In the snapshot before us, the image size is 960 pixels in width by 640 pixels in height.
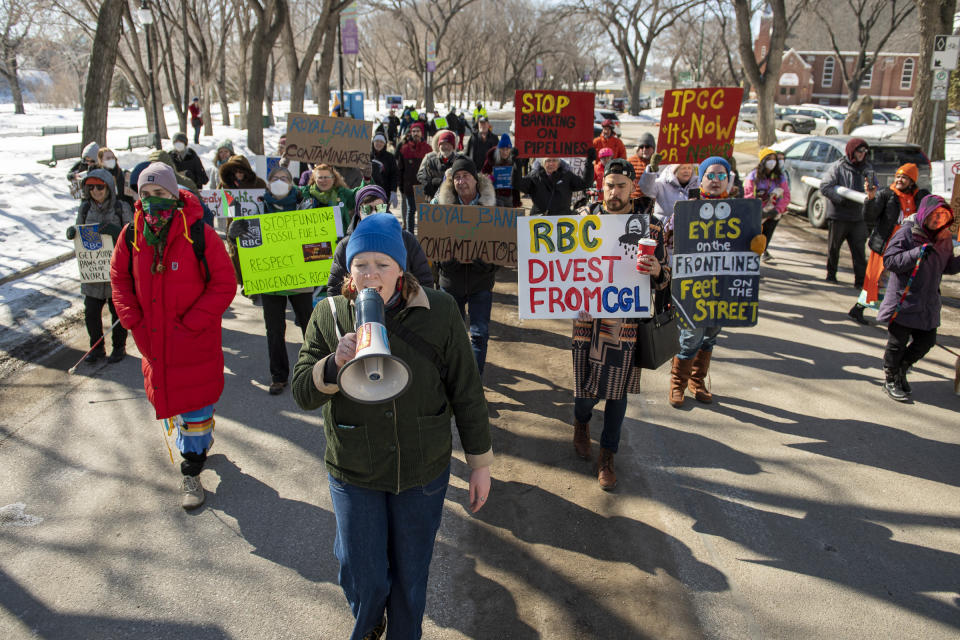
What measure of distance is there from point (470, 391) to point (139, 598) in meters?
2.04

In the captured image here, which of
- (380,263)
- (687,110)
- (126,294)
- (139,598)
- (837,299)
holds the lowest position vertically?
(139,598)

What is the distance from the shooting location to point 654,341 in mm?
4164

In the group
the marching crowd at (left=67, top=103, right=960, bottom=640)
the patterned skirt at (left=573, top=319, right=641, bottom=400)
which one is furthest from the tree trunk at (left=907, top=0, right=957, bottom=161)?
the patterned skirt at (left=573, top=319, right=641, bottom=400)

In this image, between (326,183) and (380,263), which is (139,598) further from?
(326,183)

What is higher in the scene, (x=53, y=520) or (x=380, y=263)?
(x=380, y=263)

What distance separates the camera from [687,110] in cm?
697

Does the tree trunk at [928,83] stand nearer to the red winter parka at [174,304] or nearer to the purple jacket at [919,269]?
the purple jacket at [919,269]

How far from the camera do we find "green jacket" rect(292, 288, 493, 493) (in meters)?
2.45

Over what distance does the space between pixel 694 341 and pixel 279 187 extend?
3.64m

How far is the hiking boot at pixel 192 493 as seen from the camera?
3986 millimetres

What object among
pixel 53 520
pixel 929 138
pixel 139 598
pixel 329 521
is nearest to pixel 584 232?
pixel 329 521

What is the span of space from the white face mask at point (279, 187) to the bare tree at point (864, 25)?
37314mm

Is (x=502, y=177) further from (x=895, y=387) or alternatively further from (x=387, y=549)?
(x=387, y=549)

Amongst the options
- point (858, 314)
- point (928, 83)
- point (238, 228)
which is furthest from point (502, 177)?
point (928, 83)
